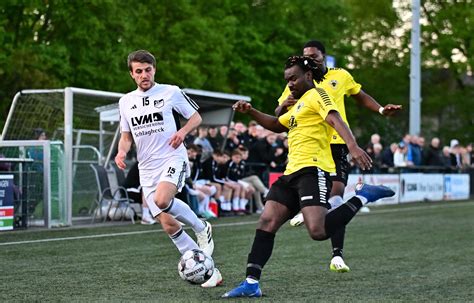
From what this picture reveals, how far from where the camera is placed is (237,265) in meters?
11.8

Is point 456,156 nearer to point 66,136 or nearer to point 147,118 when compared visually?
point 66,136

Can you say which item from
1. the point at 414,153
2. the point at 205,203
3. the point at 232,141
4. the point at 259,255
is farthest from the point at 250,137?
the point at 259,255

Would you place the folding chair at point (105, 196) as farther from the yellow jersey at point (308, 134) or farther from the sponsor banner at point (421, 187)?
the sponsor banner at point (421, 187)

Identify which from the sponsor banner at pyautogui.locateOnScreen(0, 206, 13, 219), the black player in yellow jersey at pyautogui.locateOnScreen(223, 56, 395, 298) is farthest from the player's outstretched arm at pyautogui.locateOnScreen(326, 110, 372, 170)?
the sponsor banner at pyautogui.locateOnScreen(0, 206, 13, 219)

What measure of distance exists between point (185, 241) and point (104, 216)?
404 inches

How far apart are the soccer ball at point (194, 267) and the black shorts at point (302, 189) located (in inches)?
38.2

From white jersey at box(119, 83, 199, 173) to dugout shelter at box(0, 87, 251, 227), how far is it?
790cm

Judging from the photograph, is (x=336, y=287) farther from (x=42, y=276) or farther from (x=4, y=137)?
(x=4, y=137)

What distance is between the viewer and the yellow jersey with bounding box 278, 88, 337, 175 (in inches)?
350

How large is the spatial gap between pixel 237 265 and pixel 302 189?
3.20m

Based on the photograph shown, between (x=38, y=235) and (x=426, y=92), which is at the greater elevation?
(x=426, y=92)

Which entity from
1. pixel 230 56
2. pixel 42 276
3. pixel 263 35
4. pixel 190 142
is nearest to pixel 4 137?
pixel 190 142

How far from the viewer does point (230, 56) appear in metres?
44.8

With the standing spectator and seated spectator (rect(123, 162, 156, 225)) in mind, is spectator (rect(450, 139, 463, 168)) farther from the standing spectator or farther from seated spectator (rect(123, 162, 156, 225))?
seated spectator (rect(123, 162, 156, 225))
